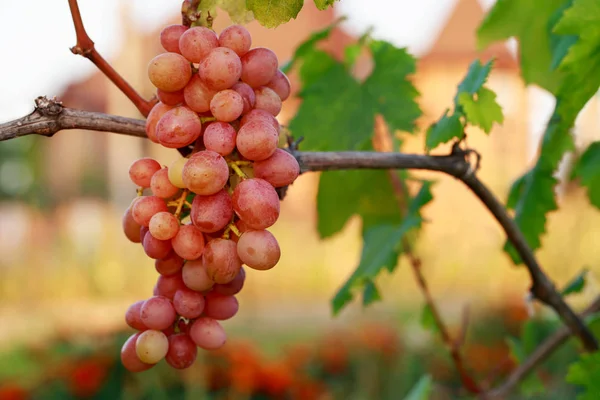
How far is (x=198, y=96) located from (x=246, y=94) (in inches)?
1.2

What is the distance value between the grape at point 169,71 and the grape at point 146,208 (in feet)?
0.23

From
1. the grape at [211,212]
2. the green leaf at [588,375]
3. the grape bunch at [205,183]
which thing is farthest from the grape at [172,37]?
the green leaf at [588,375]

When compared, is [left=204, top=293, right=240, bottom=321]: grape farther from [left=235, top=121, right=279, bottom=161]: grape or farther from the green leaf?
the green leaf

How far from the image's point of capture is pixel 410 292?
12.4 feet

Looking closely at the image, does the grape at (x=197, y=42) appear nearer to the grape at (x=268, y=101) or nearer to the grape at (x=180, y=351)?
the grape at (x=268, y=101)

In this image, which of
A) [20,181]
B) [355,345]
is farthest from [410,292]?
[20,181]

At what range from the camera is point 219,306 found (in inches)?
17.0

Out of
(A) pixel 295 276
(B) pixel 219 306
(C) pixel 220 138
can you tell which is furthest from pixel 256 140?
(A) pixel 295 276

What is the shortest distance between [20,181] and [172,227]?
821 centimetres

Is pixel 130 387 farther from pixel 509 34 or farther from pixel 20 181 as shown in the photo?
pixel 20 181

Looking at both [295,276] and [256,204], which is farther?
[295,276]

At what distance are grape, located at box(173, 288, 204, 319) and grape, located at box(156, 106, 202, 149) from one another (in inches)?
3.8

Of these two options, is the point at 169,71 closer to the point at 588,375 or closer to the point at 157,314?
the point at 157,314

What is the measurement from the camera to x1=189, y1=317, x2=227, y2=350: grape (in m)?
0.42
